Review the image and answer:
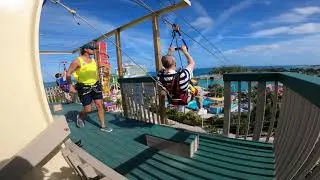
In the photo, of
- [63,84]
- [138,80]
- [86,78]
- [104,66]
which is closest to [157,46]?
[138,80]

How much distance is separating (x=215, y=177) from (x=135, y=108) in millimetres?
2961

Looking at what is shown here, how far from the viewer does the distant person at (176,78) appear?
3.59m

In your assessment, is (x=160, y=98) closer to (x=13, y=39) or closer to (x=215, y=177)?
(x=215, y=177)

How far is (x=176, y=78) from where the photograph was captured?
11.9 ft

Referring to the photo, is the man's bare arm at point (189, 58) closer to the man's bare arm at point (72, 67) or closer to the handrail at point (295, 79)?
the handrail at point (295, 79)

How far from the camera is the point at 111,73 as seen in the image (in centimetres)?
1151

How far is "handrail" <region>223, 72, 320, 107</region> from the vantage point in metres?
1.32

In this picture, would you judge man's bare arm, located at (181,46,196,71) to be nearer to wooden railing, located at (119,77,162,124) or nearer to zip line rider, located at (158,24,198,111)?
zip line rider, located at (158,24,198,111)

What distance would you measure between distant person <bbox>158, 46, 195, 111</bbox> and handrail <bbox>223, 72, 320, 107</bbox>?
513mm

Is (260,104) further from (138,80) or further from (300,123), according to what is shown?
(138,80)

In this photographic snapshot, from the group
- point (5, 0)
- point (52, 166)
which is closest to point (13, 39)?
point (5, 0)

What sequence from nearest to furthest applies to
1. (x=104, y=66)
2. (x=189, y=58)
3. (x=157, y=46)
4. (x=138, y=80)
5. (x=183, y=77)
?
1. (x=183, y=77)
2. (x=189, y=58)
3. (x=157, y=46)
4. (x=138, y=80)
5. (x=104, y=66)

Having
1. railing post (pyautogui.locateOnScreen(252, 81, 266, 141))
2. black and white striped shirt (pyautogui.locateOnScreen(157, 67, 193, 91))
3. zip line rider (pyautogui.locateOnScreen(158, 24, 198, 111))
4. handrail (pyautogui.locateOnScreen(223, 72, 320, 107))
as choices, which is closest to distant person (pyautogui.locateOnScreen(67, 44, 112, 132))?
zip line rider (pyautogui.locateOnScreen(158, 24, 198, 111))

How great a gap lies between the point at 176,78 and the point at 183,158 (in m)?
1.04
